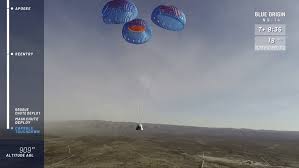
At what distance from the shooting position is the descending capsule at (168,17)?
3062cm

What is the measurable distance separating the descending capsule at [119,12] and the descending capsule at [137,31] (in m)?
Result: 2.25

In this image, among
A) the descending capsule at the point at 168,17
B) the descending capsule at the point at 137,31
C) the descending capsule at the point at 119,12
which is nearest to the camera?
the descending capsule at the point at 119,12

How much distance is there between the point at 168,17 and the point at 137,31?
114 inches

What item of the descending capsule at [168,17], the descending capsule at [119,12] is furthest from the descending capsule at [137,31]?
the descending capsule at [119,12]

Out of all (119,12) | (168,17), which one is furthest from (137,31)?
(119,12)

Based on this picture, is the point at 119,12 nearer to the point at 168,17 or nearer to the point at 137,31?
the point at 137,31

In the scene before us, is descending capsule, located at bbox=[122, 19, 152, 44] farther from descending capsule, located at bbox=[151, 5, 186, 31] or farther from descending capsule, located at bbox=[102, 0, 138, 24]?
descending capsule, located at bbox=[102, 0, 138, 24]

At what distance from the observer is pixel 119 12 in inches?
1140

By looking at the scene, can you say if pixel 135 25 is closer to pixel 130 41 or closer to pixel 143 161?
pixel 130 41

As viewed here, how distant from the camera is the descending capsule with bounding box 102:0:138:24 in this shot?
28906 millimetres

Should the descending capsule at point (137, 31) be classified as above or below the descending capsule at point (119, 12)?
below

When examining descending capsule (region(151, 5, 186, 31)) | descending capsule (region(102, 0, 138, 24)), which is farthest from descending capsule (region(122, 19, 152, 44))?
descending capsule (region(102, 0, 138, 24))

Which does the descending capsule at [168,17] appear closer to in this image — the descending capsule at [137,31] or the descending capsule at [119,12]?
the descending capsule at [137,31]

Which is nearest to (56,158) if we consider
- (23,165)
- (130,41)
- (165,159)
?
(23,165)
